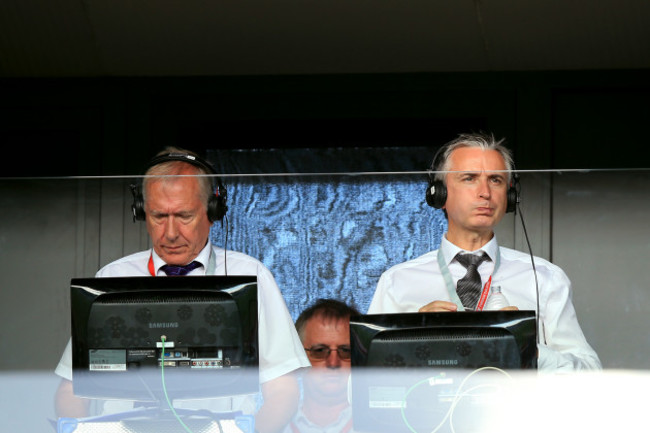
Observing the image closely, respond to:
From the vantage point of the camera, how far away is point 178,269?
2572 mm

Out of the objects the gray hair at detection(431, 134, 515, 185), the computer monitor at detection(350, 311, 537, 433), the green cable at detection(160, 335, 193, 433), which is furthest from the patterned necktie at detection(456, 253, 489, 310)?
the green cable at detection(160, 335, 193, 433)

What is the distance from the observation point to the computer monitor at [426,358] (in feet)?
7.80

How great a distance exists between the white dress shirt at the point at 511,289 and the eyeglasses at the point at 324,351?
0.38 feet

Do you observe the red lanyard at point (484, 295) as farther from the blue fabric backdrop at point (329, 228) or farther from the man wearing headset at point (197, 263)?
the man wearing headset at point (197, 263)

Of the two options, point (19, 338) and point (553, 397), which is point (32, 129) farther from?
point (553, 397)

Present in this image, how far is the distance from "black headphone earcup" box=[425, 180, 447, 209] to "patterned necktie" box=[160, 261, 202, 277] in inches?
21.9

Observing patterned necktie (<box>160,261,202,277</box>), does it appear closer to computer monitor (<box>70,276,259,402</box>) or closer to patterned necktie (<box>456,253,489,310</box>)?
computer monitor (<box>70,276,259,402</box>)

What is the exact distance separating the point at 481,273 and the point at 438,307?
15 centimetres

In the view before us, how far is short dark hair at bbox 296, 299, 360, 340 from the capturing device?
2.50 m

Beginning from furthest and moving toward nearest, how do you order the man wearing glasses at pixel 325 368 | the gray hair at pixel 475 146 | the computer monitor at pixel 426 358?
the gray hair at pixel 475 146 → the man wearing glasses at pixel 325 368 → the computer monitor at pixel 426 358

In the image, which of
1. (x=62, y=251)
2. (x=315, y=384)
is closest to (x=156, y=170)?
(x=62, y=251)

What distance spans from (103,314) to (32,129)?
2.48 meters

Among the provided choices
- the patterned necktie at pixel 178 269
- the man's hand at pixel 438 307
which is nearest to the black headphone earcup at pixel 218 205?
the patterned necktie at pixel 178 269

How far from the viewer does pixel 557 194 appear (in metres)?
2.58
